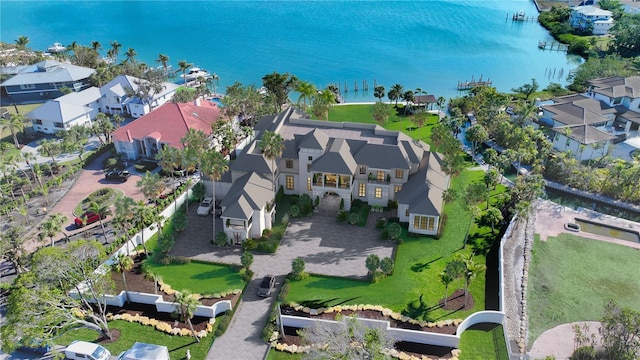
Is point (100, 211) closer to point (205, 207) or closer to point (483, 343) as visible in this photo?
point (205, 207)

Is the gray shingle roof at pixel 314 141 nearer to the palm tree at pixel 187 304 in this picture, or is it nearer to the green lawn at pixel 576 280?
the palm tree at pixel 187 304

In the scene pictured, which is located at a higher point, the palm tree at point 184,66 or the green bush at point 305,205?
the palm tree at point 184,66

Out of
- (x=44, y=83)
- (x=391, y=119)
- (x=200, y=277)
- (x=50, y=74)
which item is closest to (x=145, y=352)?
(x=200, y=277)

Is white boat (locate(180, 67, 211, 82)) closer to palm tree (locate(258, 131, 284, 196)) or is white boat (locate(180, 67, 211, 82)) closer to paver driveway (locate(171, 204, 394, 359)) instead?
paver driveway (locate(171, 204, 394, 359))

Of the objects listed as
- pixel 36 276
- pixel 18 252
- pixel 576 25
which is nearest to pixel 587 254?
pixel 36 276

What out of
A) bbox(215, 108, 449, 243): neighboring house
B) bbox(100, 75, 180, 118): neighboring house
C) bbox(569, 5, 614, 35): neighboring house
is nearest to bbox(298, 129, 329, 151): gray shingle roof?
bbox(215, 108, 449, 243): neighboring house

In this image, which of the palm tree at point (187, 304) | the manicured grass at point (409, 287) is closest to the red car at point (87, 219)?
the palm tree at point (187, 304)

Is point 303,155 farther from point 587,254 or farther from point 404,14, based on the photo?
point 404,14
